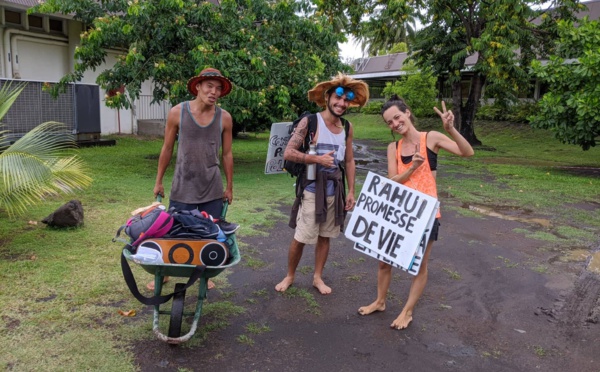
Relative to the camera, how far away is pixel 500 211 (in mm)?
8367

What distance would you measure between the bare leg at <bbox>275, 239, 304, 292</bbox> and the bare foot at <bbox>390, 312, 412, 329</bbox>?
1028 mm

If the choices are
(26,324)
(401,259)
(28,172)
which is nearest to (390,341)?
(401,259)

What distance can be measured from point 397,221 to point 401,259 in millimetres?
286

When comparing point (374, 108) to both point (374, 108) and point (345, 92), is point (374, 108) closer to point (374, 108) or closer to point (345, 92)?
point (374, 108)

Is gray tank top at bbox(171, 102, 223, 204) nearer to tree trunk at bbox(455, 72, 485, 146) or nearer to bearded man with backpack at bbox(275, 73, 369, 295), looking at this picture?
bearded man with backpack at bbox(275, 73, 369, 295)

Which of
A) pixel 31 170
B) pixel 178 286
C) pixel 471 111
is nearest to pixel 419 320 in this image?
pixel 178 286

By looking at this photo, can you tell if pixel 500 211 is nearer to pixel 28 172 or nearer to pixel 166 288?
pixel 166 288

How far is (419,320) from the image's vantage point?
13.4 feet

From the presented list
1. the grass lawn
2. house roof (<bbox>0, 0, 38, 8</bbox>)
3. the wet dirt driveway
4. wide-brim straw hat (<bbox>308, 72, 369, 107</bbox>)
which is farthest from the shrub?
wide-brim straw hat (<bbox>308, 72, 369, 107</bbox>)

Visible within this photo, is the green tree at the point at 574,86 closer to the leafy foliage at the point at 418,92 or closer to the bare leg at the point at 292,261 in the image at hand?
the bare leg at the point at 292,261

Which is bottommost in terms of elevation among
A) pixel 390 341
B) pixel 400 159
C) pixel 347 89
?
pixel 390 341

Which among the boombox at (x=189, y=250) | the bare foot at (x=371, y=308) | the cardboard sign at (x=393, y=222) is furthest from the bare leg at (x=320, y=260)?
the boombox at (x=189, y=250)

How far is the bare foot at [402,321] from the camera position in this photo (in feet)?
12.8

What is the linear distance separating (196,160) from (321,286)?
5.21 feet
